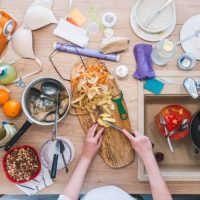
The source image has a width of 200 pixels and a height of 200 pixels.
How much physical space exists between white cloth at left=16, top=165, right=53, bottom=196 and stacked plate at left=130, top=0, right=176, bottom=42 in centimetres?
52

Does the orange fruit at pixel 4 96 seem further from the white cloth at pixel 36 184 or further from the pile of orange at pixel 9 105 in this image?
the white cloth at pixel 36 184

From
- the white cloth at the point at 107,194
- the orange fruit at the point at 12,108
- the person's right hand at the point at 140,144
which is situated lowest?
the white cloth at the point at 107,194

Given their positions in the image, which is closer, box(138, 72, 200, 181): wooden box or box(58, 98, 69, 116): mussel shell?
box(58, 98, 69, 116): mussel shell

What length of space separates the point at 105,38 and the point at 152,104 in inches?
11.9

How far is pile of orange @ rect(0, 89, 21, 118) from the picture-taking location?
0.94 m

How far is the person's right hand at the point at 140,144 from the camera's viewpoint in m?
0.93

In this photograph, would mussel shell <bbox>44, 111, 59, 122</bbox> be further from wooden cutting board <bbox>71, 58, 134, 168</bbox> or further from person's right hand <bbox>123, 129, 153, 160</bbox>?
person's right hand <bbox>123, 129, 153, 160</bbox>

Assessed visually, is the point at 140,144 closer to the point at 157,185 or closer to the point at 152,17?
the point at 157,185

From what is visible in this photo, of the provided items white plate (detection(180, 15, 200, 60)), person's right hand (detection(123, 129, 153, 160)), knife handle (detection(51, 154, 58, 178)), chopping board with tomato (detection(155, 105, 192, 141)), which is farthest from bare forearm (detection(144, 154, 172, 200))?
white plate (detection(180, 15, 200, 60))

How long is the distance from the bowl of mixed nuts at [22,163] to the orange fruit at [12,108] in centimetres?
10

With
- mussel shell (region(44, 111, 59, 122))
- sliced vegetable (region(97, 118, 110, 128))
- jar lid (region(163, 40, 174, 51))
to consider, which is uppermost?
jar lid (region(163, 40, 174, 51))

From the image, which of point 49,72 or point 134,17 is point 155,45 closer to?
point 134,17

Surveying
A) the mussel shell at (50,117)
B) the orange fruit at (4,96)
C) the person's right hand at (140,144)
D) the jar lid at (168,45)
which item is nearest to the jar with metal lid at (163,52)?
the jar lid at (168,45)

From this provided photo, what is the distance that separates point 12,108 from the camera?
94 cm
